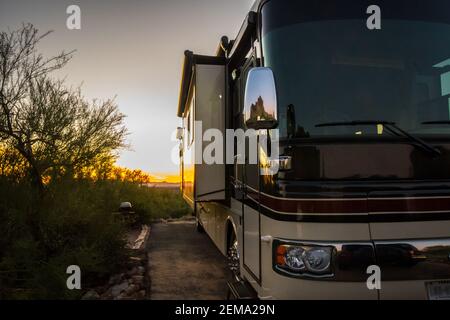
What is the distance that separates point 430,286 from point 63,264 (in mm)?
4183

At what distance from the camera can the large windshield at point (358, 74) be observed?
3.13 meters

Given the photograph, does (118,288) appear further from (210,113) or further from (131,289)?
(210,113)

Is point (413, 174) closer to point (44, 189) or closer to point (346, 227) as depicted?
point (346, 227)

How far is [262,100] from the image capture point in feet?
9.98

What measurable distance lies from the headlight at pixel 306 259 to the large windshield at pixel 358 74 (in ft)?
2.63

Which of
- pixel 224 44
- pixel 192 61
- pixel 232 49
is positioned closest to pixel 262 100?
pixel 232 49

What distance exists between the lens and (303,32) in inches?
129

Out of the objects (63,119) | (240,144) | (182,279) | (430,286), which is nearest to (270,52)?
(240,144)

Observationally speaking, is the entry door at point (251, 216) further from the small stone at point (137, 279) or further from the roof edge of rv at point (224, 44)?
the small stone at point (137, 279)

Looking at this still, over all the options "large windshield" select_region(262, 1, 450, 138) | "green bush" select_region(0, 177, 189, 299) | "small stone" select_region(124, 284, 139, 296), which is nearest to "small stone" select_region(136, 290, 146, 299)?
"small stone" select_region(124, 284, 139, 296)

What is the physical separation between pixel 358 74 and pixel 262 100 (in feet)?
2.54

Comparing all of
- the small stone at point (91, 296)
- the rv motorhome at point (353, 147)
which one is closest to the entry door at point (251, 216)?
the rv motorhome at point (353, 147)

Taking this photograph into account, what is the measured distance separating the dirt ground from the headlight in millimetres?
2393

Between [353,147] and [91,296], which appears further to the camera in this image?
[91,296]
